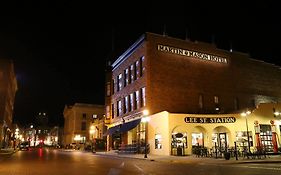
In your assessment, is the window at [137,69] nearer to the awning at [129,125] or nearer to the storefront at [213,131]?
the awning at [129,125]

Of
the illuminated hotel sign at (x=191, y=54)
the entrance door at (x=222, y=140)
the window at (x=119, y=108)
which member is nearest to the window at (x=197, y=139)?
the entrance door at (x=222, y=140)

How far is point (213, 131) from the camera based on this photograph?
34750 mm

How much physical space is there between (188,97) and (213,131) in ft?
22.3

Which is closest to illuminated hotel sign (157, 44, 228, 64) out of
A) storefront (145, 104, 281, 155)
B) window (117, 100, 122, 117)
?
storefront (145, 104, 281, 155)

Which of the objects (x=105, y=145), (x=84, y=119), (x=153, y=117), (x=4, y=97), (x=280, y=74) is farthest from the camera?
(x=84, y=119)

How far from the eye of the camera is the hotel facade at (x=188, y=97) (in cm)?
3316

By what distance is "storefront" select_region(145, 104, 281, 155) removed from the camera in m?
32.2

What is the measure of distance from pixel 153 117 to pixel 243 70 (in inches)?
757

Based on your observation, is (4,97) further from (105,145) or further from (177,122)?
(177,122)

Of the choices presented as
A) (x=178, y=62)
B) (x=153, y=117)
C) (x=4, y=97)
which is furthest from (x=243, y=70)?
(x=4, y=97)

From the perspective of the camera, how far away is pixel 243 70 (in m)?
46.1

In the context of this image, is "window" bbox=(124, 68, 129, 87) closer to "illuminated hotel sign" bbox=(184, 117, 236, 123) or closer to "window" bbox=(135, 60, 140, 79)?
"window" bbox=(135, 60, 140, 79)

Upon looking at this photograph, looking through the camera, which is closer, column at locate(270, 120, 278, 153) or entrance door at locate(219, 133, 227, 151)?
column at locate(270, 120, 278, 153)

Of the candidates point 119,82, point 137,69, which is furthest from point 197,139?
point 119,82
